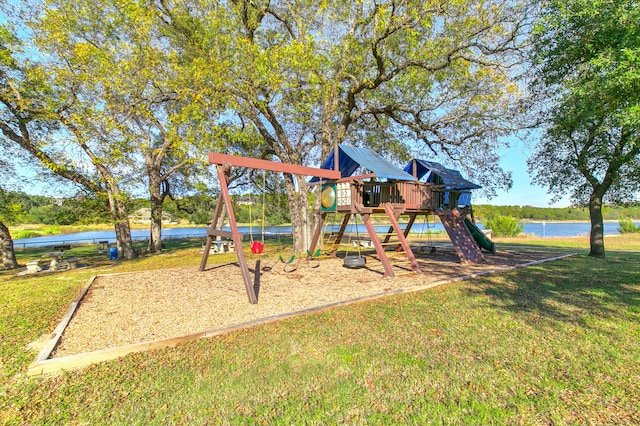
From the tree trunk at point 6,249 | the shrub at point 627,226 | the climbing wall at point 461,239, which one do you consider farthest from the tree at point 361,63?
the shrub at point 627,226

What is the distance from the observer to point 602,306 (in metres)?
5.27

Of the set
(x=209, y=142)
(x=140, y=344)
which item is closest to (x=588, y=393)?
(x=140, y=344)

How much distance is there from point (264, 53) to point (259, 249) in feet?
24.9

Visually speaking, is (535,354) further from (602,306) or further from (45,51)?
(45,51)

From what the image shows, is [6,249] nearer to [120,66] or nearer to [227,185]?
[120,66]

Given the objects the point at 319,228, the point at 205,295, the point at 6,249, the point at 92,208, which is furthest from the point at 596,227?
the point at 6,249

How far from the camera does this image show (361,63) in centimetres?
1244

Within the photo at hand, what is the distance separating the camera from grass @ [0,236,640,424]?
254 cm

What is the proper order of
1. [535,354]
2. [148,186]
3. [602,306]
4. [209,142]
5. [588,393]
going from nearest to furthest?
[588,393] → [535,354] → [602,306] → [209,142] → [148,186]

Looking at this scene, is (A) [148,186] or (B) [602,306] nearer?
(B) [602,306]

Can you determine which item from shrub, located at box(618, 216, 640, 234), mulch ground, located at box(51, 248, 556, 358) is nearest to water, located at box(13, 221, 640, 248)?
mulch ground, located at box(51, 248, 556, 358)

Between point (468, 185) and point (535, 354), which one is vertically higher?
point (468, 185)

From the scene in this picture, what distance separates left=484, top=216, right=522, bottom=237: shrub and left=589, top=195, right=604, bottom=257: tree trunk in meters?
14.4

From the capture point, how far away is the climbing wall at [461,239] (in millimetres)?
10422
